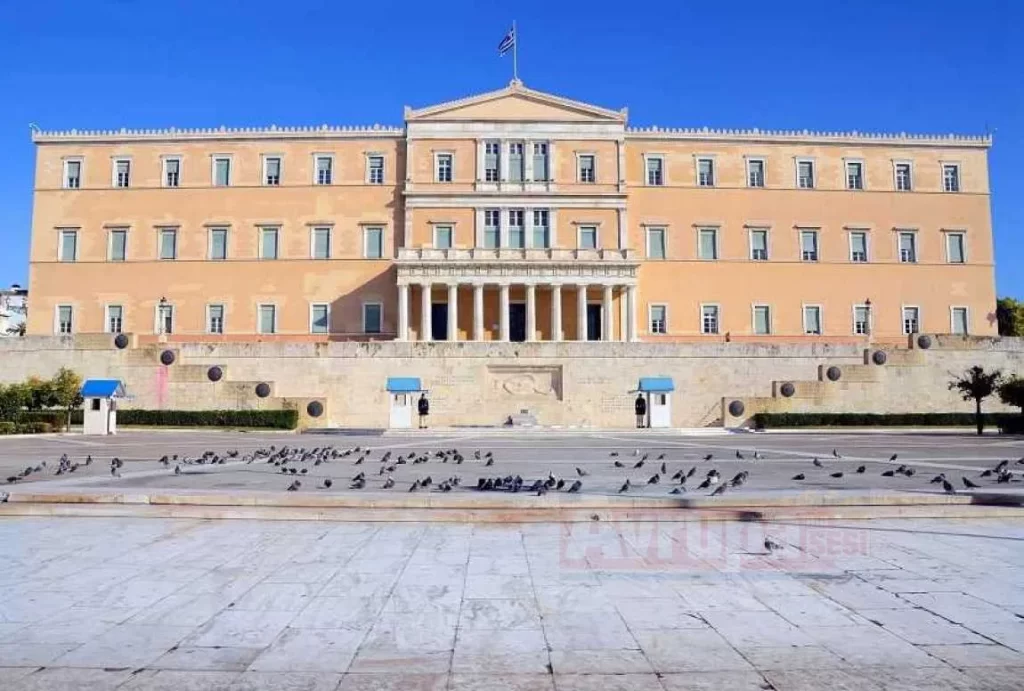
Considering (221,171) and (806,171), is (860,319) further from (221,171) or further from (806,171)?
(221,171)

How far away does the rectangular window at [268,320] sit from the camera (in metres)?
50.0

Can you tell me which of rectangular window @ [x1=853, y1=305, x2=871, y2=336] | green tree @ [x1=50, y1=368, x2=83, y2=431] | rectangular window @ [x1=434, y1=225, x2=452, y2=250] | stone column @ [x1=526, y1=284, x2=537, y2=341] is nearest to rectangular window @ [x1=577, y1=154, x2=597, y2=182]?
stone column @ [x1=526, y1=284, x2=537, y2=341]

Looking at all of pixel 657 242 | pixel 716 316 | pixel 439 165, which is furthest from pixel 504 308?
pixel 716 316

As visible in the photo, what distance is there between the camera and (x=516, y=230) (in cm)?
4994

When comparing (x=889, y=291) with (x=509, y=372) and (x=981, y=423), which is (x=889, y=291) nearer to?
(x=981, y=423)

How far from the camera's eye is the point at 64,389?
107ft

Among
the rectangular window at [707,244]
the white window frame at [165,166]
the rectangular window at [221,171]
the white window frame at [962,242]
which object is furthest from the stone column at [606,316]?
the white window frame at [165,166]

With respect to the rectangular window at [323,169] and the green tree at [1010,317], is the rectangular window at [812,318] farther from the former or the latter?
the rectangular window at [323,169]

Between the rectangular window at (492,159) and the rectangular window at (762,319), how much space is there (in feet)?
63.6

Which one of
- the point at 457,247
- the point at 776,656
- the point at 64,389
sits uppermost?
the point at 457,247

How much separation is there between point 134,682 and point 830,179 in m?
55.0

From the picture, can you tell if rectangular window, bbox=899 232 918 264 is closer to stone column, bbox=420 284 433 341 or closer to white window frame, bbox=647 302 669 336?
white window frame, bbox=647 302 669 336

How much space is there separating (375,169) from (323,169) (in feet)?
11.6

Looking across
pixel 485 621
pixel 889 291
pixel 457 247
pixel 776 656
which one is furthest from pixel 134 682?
pixel 889 291
